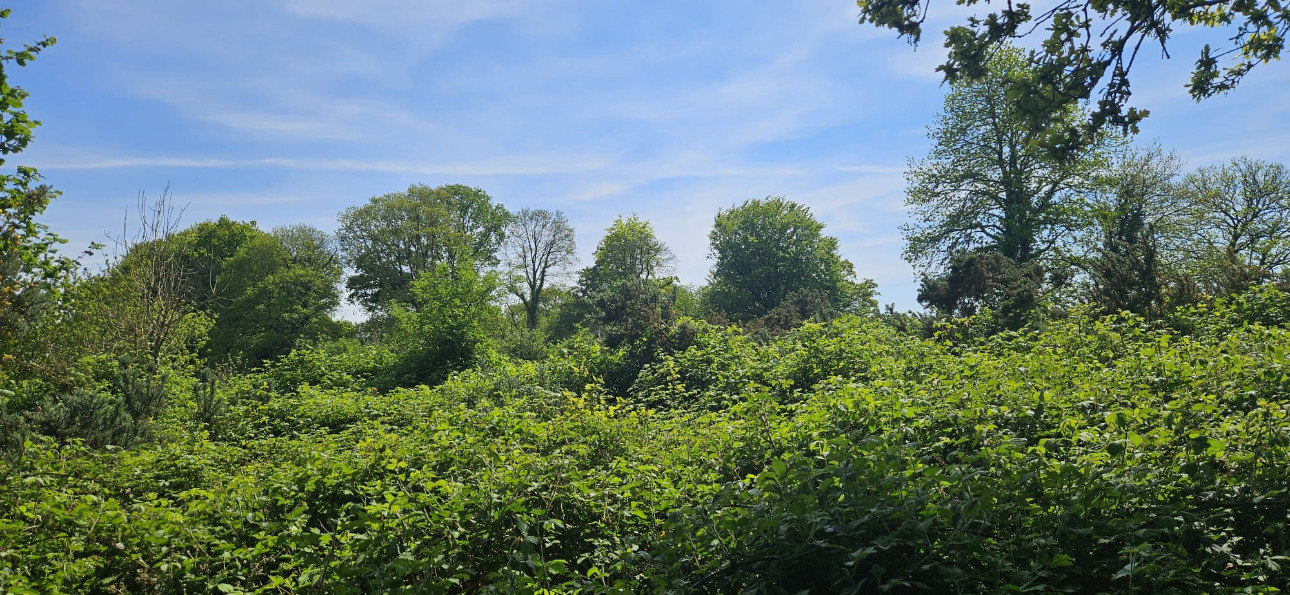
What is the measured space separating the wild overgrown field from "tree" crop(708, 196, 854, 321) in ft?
94.2

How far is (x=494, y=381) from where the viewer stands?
11953 millimetres

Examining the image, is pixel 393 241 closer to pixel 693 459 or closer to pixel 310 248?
pixel 310 248

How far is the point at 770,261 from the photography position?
36938 millimetres

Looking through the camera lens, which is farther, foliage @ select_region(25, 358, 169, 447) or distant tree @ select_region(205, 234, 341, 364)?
distant tree @ select_region(205, 234, 341, 364)

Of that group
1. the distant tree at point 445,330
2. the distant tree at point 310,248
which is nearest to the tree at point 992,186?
the distant tree at point 445,330

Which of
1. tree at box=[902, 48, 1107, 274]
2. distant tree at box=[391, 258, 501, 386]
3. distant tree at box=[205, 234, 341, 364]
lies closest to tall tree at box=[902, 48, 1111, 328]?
tree at box=[902, 48, 1107, 274]

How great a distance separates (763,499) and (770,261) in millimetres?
33897

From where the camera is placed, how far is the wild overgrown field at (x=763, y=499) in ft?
10.2

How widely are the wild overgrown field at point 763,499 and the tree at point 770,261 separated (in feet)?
94.2

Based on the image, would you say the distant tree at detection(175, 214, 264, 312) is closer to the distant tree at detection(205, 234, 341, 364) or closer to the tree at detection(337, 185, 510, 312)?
the distant tree at detection(205, 234, 341, 364)

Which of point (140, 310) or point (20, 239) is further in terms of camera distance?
A: point (140, 310)

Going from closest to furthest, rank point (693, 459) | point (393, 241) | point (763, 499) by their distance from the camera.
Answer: point (763, 499) → point (693, 459) → point (393, 241)

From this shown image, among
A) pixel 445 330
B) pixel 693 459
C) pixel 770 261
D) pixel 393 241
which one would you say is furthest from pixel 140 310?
pixel 770 261

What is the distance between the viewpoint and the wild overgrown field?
3.10 m
